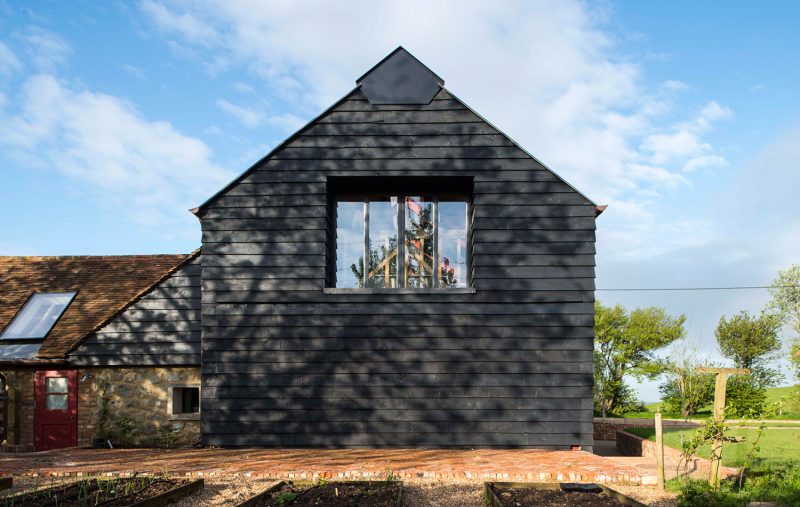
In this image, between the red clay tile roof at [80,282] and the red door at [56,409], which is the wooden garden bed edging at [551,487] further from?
the red door at [56,409]

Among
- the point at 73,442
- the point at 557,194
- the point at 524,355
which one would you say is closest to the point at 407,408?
the point at 524,355

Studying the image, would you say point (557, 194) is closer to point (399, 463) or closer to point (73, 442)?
point (399, 463)

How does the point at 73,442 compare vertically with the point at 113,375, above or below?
below

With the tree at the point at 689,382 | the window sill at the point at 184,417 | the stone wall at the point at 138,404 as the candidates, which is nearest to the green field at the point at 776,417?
the tree at the point at 689,382

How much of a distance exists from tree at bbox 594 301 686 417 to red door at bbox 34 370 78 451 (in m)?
28.1

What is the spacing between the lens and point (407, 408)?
1134 centimetres

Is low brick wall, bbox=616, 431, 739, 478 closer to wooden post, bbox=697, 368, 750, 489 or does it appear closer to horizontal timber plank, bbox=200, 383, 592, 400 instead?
wooden post, bbox=697, 368, 750, 489

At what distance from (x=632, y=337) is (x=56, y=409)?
104ft

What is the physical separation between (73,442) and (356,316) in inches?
258

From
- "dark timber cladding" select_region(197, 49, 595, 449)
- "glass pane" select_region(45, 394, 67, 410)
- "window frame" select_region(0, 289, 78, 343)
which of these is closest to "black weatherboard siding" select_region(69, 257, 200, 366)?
"glass pane" select_region(45, 394, 67, 410)

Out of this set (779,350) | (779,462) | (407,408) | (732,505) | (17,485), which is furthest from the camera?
(779,350)

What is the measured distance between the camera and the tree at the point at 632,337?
1428 inches

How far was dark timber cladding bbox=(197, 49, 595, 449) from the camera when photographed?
37.2 ft

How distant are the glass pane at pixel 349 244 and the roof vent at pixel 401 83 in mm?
2033
